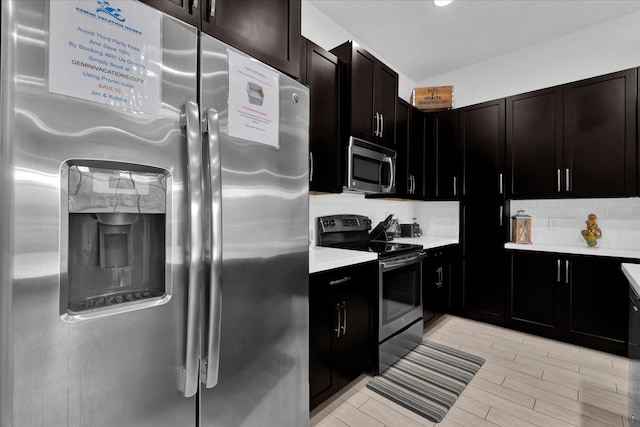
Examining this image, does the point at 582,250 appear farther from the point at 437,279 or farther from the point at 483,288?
the point at 437,279

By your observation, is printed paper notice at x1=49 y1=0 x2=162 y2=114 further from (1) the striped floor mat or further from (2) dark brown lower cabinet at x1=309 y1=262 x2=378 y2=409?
(1) the striped floor mat

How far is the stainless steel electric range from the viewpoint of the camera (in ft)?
7.23

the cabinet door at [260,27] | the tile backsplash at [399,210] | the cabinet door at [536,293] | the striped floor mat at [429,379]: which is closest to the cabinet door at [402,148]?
the tile backsplash at [399,210]

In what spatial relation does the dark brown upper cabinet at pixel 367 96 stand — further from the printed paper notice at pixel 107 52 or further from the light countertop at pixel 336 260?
the printed paper notice at pixel 107 52

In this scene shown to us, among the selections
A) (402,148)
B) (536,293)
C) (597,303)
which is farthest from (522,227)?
(402,148)

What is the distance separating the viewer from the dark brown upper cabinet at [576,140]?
255 cm

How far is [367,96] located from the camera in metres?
2.52

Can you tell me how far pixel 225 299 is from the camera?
984 millimetres

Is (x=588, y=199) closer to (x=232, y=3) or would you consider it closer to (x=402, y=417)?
(x=402, y=417)

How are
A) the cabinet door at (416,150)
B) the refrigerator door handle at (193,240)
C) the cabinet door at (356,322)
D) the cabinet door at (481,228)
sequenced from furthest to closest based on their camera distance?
the cabinet door at (416,150) < the cabinet door at (481,228) < the cabinet door at (356,322) < the refrigerator door handle at (193,240)

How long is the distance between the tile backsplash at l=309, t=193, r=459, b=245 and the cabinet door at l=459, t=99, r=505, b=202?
0.49 m

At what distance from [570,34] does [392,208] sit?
8.43 feet

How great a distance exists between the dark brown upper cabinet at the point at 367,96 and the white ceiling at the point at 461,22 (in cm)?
53

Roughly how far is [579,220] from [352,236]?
Result: 238cm
